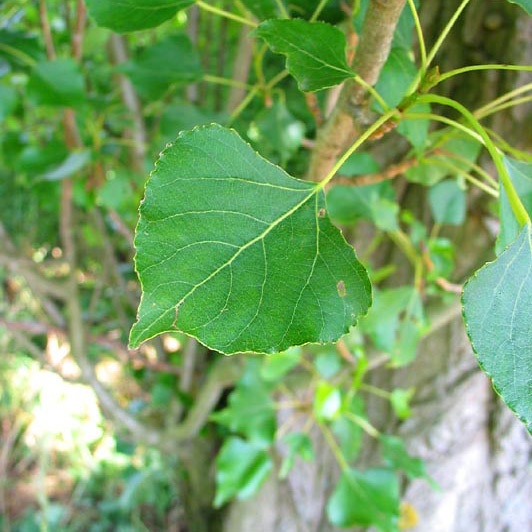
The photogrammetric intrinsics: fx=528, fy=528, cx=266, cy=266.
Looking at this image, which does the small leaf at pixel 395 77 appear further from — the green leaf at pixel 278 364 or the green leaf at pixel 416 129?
the green leaf at pixel 278 364

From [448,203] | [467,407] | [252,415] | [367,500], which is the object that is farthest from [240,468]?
[448,203]

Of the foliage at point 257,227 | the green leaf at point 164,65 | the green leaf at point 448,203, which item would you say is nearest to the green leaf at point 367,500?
the foliage at point 257,227

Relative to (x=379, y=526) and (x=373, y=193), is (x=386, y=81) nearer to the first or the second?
(x=373, y=193)

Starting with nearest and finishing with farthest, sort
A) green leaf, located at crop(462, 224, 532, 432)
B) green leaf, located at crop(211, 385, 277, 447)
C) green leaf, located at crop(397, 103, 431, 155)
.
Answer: green leaf, located at crop(462, 224, 532, 432), green leaf, located at crop(397, 103, 431, 155), green leaf, located at crop(211, 385, 277, 447)

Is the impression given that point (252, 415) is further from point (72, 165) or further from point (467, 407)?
point (72, 165)

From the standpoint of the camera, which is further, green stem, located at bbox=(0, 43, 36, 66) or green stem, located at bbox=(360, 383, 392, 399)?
green stem, located at bbox=(360, 383, 392, 399)

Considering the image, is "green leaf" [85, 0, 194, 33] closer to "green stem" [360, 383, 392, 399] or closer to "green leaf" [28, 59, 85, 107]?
"green leaf" [28, 59, 85, 107]

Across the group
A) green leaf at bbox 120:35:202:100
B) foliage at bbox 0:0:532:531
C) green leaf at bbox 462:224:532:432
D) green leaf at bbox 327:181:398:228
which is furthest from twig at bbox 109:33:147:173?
green leaf at bbox 462:224:532:432

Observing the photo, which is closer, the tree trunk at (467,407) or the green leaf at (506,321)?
the green leaf at (506,321)
